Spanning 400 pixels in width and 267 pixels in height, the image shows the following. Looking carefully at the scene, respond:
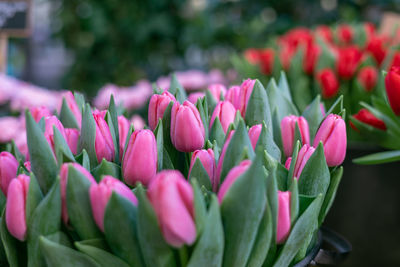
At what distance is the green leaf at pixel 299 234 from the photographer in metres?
0.30

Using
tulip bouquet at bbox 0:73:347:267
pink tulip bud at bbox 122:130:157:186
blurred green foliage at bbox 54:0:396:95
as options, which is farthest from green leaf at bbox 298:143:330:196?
blurred green foliage at bbox 54:0:396:95

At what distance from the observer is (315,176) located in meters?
0.32

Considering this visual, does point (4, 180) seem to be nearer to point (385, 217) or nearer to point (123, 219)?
point (123, 219)

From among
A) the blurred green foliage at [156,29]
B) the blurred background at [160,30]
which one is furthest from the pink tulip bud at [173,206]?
the blurred green foliage at [156,29]

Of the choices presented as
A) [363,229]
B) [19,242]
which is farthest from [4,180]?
[363,229]

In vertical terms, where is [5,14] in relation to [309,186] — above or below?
above

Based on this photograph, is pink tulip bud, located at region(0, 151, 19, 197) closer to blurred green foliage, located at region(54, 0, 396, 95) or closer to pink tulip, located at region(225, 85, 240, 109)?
pink tulip, located at region(225, 85, 240, 109)

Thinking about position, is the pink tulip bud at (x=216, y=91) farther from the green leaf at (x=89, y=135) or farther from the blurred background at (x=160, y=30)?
the blurred background at (x=160, y=30)

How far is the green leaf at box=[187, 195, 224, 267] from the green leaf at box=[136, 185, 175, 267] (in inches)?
0.6

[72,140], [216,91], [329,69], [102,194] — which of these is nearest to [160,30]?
[329,69]

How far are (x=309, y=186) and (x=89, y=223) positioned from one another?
0.15 meters

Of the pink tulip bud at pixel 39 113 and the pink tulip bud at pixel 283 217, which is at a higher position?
the pink tulip bud at pixel 39 113

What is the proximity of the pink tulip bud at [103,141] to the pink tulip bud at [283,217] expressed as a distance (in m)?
0.13

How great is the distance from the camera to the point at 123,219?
0.26 metres
